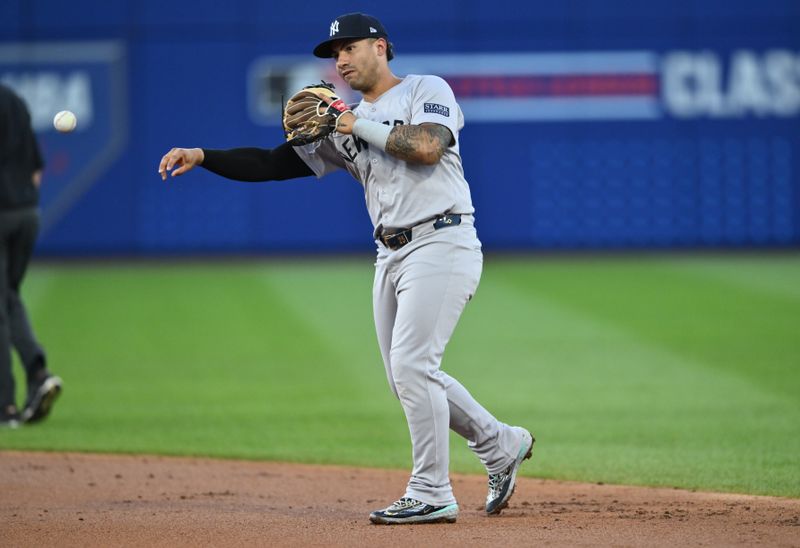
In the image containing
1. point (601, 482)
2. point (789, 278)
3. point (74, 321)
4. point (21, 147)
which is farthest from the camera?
point (789, 278)

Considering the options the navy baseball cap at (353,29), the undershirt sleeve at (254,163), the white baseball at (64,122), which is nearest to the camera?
the navy baseball cap at (353,29)

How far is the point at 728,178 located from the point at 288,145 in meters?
15.3

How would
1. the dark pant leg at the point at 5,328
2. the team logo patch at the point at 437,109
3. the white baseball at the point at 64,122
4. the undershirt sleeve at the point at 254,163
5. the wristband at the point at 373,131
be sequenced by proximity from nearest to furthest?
1. the wristband at the point at 373,131
2. the team logo patch at the point at 437,109
3. the undershirt sleeve at the point at 254,163
4. the white baseball at the point at 64,122
5. the dark pant leg at the point at 5,328

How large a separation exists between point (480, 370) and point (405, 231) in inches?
202

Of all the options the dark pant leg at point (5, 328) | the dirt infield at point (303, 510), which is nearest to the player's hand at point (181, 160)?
the dirt infield at point (303, 510)

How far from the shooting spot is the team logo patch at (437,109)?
540 cm

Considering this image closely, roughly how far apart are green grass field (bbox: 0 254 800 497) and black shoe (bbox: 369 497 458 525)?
1.65m

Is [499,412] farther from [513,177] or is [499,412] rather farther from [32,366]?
[513,177]

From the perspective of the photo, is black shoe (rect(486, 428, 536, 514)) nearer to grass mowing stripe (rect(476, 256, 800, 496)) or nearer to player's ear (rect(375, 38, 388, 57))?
grass mowing stripe (rect(476, 256, 800, 496))

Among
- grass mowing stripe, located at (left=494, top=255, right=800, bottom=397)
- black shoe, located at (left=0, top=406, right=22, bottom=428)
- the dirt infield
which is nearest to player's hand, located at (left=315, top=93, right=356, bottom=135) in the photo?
the dirt infield

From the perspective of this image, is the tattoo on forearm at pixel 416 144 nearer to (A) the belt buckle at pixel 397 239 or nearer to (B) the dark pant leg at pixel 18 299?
(A) the belt buckle at pixel 397 239

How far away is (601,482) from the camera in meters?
6.80

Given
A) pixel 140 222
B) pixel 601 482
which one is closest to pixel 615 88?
pixel 140 222

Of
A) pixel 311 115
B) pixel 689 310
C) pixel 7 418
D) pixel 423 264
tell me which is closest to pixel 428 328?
pixel 423 264
